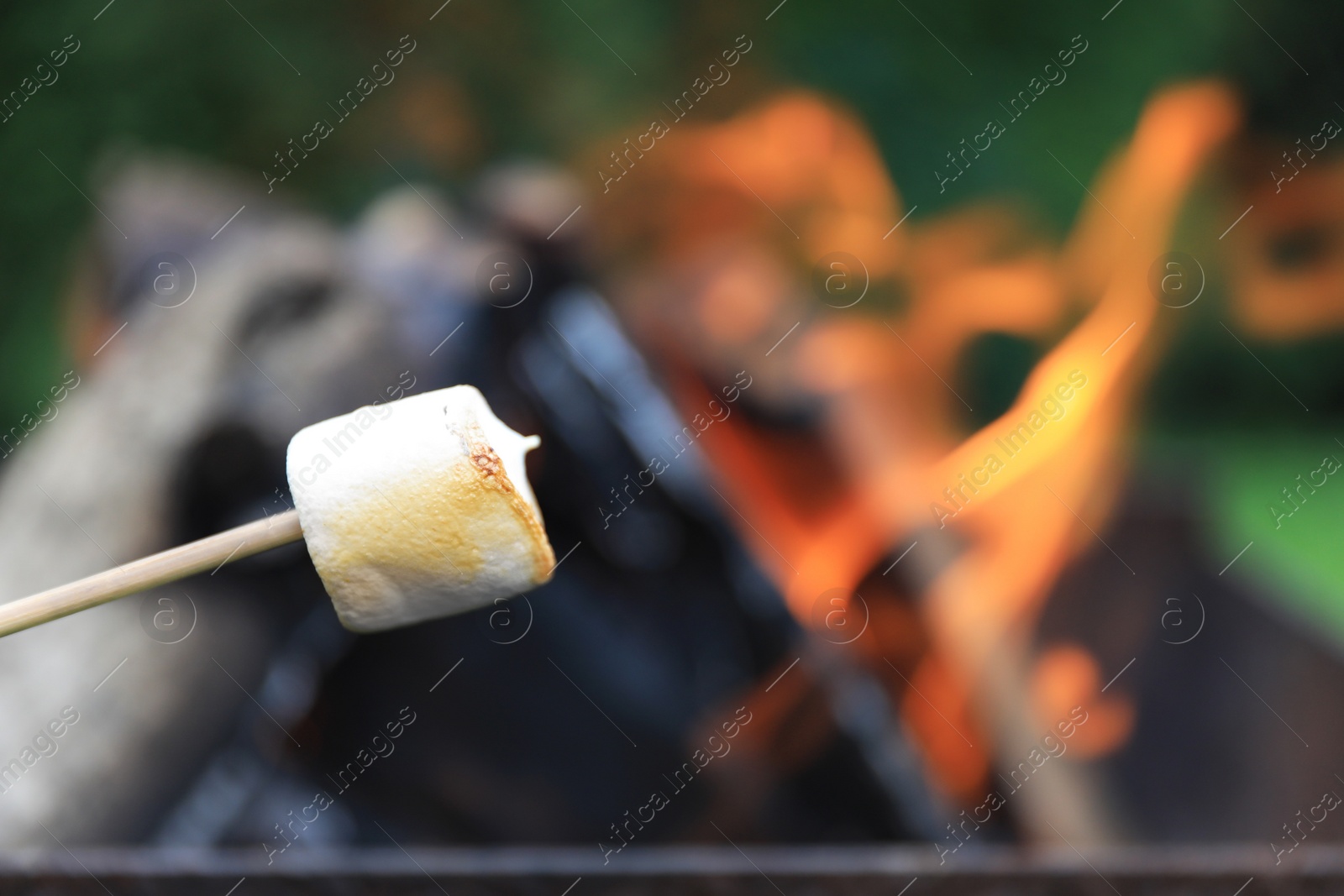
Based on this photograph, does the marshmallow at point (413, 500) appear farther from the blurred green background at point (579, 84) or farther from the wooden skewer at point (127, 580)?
the blurred green background at point (579, 84)

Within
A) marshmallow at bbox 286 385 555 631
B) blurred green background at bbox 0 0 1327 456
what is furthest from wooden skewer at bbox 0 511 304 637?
blurred green background at bbox 0 0 1327 456

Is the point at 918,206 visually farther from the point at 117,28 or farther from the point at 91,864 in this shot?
the point at 91,864

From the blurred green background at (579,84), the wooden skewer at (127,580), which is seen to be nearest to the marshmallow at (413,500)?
the wooden skewer at (127,580)

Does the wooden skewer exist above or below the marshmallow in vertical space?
above

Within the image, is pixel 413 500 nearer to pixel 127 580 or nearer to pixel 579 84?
pixel 127 580

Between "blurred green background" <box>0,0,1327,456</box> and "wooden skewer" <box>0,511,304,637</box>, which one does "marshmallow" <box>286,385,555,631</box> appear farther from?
"blurred green background" <box>0,0,1327,456</box>

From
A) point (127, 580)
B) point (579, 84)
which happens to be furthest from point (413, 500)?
point (579, 84)
